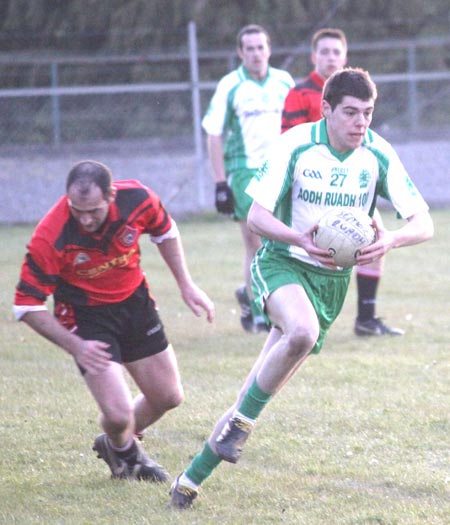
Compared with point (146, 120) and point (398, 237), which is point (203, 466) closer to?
point (398, 237)

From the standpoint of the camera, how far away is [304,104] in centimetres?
863

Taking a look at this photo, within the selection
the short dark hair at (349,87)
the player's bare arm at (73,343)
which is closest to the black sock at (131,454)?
the player's bare arm at (73,343)

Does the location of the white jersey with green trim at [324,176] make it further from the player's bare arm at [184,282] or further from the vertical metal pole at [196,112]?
the vertical metal pole at [196,112]

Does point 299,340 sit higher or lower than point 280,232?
lower

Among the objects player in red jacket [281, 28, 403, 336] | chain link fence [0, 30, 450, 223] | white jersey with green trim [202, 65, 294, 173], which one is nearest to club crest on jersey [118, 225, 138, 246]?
player in red jacket [281, 28, 403, 336]

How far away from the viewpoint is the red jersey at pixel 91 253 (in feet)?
16.7

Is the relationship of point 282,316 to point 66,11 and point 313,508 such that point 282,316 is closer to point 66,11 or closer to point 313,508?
point 313,508

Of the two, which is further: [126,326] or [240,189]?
[240,189]

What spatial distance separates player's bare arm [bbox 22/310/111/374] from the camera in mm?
4965

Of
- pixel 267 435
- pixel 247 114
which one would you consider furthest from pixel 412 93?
pixel 267 435

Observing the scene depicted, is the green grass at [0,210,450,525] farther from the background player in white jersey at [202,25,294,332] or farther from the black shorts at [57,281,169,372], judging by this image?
the background player in white jersey at [202,25,294,332]

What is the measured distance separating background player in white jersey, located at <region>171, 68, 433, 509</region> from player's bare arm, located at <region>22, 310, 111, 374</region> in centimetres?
56

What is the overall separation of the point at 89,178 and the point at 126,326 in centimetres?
80

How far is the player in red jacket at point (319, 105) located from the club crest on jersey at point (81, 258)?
3.37 metres
